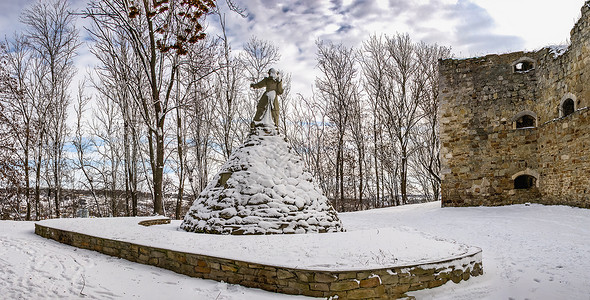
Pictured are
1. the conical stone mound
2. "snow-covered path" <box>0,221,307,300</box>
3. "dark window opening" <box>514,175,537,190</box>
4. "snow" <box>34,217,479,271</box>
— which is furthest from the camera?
"dark window opening" <box>514,175,537,190</box>

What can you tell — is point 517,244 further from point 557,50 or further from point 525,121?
point 557,50

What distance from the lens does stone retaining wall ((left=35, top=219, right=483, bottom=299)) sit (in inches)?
160

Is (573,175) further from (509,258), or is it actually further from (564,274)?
(564,274)

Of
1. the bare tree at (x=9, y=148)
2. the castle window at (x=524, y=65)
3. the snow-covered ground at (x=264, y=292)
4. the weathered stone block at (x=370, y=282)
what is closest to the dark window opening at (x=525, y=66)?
the castle window at (x=524, y=65)

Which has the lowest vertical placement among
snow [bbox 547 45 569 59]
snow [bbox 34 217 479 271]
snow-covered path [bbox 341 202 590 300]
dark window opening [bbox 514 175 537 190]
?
snow-covered path [bbox 341 202 590 300]

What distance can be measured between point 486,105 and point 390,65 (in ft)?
27.0

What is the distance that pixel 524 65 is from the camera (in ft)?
40.1

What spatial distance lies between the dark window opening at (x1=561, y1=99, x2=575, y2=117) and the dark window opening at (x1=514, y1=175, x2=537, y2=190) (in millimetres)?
2385

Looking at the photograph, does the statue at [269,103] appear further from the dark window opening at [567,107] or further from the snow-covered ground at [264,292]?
the dark window opening at [567,107]

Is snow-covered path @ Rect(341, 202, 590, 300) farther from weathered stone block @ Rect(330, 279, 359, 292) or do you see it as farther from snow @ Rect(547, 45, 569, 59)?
snow @ Rect(547, 45, 569, 59)

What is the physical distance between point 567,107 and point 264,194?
9880 millimetres

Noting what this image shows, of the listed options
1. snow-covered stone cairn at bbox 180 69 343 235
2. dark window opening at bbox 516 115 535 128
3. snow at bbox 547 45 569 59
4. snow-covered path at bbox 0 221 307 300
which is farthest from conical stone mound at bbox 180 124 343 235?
snow at bbox 547 45 569 59

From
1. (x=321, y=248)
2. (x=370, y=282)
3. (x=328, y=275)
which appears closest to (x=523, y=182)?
(x=321, y=248)

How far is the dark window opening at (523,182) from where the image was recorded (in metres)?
11.7
